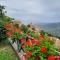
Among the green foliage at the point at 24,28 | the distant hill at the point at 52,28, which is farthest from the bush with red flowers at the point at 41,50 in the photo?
the distant hill at the point at 52,28

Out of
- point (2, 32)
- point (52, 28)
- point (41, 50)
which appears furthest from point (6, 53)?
point (41, 50)

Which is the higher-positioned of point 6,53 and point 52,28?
point 52,28

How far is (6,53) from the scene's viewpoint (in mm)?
7910

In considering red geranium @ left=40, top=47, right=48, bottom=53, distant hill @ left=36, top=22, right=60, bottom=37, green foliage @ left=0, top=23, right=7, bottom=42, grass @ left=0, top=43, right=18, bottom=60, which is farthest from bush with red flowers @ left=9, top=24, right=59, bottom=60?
green foliage @ left=0, top=23, right=7, bottom=42

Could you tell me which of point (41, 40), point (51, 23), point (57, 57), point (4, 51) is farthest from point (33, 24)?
point (57, 57)

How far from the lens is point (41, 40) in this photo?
540 cm

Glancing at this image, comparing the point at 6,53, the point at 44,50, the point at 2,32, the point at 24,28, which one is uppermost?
the point at 44,50

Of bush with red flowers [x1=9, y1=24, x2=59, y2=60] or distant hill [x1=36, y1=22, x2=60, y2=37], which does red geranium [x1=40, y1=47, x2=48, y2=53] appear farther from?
distant hill [x1=36, y1=22, x2=60, y2=37]

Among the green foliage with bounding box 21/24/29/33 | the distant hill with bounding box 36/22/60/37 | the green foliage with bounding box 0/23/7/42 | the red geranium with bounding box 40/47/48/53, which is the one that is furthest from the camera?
the green foliage with bounding box 0/23/7/42

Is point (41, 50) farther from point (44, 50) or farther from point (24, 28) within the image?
point (24, 28)

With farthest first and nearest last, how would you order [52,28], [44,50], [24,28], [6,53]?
[52,28] → [24,28] → [6,53] → [44,50]

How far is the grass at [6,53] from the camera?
7.36 meters

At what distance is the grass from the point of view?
7.36m

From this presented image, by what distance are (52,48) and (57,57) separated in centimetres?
39
